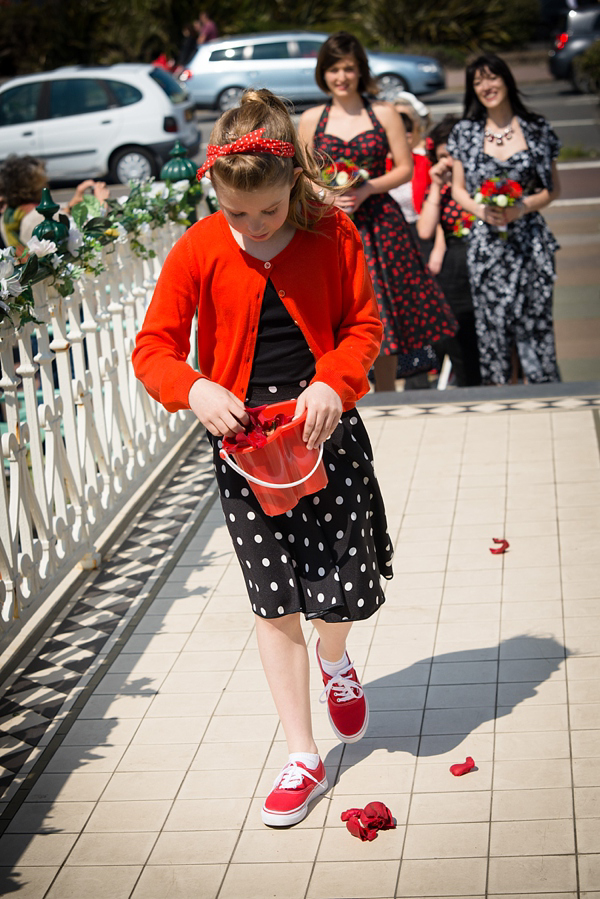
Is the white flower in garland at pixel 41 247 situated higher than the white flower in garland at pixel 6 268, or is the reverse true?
the white flower in garland at pixel 6 268

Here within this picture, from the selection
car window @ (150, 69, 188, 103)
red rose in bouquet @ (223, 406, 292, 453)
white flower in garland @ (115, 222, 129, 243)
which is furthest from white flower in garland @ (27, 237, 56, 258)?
car window @ (150, 69, 188, 103)

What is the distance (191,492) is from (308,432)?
2.81m

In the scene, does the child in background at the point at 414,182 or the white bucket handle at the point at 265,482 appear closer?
the white bucket handle at the point at 265,482

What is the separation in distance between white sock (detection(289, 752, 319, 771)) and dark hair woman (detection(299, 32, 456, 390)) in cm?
342

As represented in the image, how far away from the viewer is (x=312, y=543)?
2814mm

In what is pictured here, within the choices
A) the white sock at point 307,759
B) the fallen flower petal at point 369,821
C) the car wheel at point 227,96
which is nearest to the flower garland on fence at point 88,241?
the white sock at point 307,759

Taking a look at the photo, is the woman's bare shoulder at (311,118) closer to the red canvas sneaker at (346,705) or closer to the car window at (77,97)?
the red canvas sneaker at (346,705)

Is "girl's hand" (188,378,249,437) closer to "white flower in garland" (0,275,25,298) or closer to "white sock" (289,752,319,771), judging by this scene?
"white sock" (289,752,319,771)

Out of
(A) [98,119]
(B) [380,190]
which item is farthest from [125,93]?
(B) [380,190]

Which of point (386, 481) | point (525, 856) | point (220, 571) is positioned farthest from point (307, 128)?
point (525, 856)

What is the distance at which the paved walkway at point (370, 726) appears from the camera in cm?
269

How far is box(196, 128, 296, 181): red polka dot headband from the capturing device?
2514 millimetres

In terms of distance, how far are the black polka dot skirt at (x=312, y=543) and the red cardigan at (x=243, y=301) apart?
149mm

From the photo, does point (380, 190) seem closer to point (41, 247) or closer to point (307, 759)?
point (41, 247)
